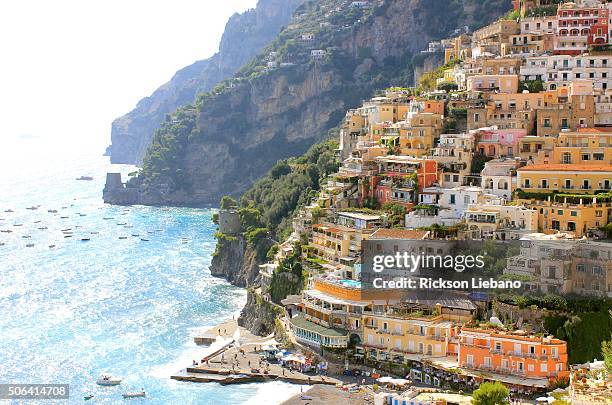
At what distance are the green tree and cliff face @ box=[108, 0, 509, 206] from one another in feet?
302

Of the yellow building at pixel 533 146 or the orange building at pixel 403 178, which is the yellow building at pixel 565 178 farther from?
the orange building at pixel 403 178

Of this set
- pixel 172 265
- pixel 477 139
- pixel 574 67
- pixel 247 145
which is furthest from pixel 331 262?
pixel 247 145

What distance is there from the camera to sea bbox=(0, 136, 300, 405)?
51875 mm

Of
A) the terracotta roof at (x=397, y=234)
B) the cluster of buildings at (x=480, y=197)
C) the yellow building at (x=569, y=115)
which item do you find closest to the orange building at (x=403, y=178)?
the cluster of buildings at (x=480, y=197)

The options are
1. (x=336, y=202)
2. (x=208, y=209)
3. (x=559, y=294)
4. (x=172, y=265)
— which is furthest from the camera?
(x=208, y=209)

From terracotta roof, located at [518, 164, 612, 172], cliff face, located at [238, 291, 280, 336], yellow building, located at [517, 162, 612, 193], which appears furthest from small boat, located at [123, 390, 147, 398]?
terracotta roof, located at [518, 164, 612, 172]

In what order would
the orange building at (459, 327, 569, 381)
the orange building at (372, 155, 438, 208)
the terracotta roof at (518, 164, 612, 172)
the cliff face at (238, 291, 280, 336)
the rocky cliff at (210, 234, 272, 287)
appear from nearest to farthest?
the orange building at (459, 327, 569, 381)
the terracotta roof at (518, 164, 612, 172)
the orange building at (372, 155, 438, 208)
the cliff face at (238, 291, 280, 336)
the rocky cliff at (210, 234, 272, 287)

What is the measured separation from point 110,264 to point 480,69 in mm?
35264

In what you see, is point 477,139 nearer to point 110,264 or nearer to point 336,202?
point 336,202

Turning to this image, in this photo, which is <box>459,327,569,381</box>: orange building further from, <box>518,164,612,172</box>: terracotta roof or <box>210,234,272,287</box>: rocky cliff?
<box>210,234,272,287</box>: rocky cliff

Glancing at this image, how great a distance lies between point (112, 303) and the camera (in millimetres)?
70188

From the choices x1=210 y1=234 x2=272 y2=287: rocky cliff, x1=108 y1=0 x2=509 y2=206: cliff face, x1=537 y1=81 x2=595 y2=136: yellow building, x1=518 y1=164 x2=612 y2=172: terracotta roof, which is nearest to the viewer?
x1=518 y1=164 x2=612 y2=172: terracotta roof

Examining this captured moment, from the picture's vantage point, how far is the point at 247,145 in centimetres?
14988

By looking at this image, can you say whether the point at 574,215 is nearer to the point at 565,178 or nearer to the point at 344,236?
the point at 565,178
